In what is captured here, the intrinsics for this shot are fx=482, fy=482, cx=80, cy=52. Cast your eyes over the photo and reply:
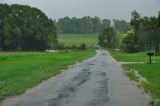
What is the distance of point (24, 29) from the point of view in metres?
130

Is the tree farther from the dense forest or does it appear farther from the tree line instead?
the tree line

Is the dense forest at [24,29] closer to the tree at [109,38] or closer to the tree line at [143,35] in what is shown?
the tree line at [143,35]

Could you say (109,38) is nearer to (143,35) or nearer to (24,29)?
(24,29)

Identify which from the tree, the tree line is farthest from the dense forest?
the tree

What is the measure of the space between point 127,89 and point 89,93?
2.78m

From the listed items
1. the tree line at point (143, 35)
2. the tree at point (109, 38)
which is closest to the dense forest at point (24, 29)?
the tree line at point (143, 35)

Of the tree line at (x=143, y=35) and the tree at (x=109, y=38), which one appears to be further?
the tree at (x=109, y=38)

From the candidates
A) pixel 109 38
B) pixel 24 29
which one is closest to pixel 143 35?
pixel 24 29

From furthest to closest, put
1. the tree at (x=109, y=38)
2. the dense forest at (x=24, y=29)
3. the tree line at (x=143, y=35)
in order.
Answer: the tree at (x=109, y=38), the dense forest at (x=24, y=29), the tree line at (x=143, y=35)

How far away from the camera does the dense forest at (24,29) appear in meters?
125

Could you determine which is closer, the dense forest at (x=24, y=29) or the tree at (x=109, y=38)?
the dense forest at (x=24, y=29)

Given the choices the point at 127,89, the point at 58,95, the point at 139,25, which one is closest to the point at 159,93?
the point at 127,89

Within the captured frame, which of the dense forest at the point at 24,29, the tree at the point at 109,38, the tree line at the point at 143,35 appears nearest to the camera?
the tree line at the point at 143,35

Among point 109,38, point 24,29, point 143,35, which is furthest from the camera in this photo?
point 109,38
